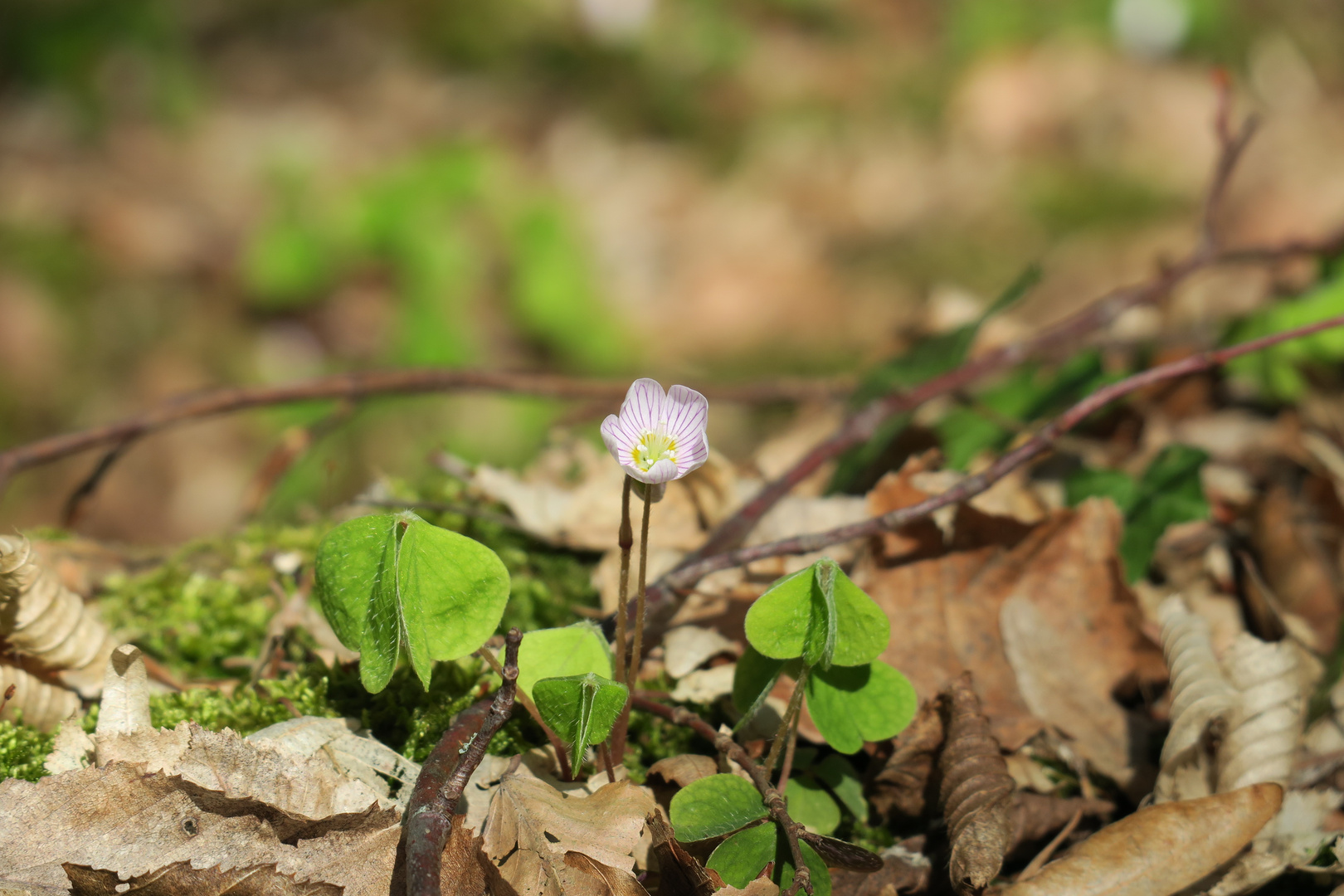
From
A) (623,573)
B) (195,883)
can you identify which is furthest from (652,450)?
(195,883)

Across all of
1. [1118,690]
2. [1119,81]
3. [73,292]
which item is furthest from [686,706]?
[1119,81]

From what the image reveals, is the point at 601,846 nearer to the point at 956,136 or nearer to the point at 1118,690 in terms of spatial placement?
the point at 1118,690

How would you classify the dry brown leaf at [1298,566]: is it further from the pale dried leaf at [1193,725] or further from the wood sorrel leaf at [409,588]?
the wood sorrel leaf at [409,588]

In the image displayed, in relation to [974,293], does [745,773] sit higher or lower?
lower

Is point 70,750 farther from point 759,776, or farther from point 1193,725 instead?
point 1193,725

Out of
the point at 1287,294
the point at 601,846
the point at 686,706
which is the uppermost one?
the point at 1287,294

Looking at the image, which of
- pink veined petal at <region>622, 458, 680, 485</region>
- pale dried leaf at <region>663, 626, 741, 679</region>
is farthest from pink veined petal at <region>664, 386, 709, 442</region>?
pale dried leaf at <region>663, 626, 741, 679</region>

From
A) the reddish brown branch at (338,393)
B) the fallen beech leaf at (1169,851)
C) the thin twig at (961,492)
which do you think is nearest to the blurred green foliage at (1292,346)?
the thin twig at (961,492)
